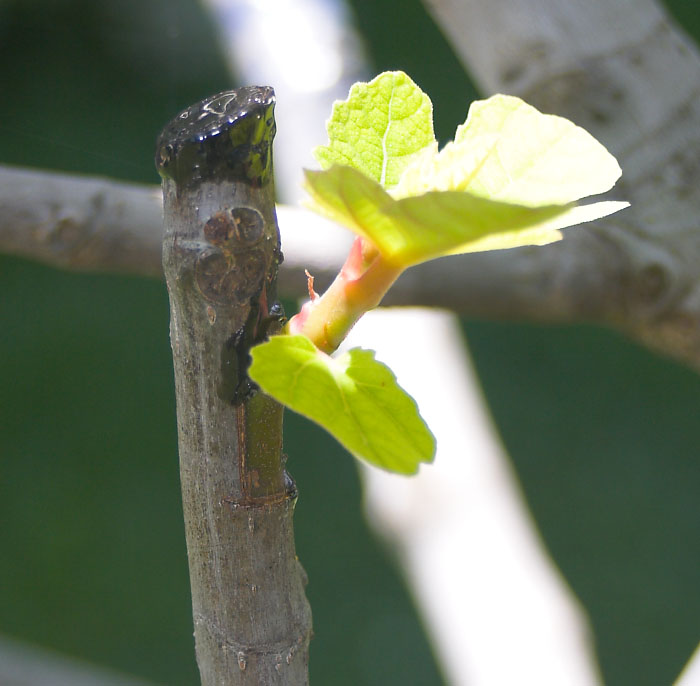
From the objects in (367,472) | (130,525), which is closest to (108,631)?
(130,525)

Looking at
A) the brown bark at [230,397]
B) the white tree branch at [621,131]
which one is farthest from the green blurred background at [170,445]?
the brown bark at [230,397]

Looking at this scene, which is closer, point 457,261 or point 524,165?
point 524,165

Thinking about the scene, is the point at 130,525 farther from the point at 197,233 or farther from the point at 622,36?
the point at 197,233

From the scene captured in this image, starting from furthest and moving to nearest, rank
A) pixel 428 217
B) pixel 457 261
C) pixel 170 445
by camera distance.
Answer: pixel 170 445 < pixel 457 261 < pixel 428 217

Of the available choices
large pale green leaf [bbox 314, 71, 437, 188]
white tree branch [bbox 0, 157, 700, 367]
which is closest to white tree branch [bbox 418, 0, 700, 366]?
white tree branch [bbox 0, 157, 700, 367]

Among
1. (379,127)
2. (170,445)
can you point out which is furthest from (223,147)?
(170,445)

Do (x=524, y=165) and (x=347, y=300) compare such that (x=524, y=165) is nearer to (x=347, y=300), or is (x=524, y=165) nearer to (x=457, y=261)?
(x=347, y=300)
